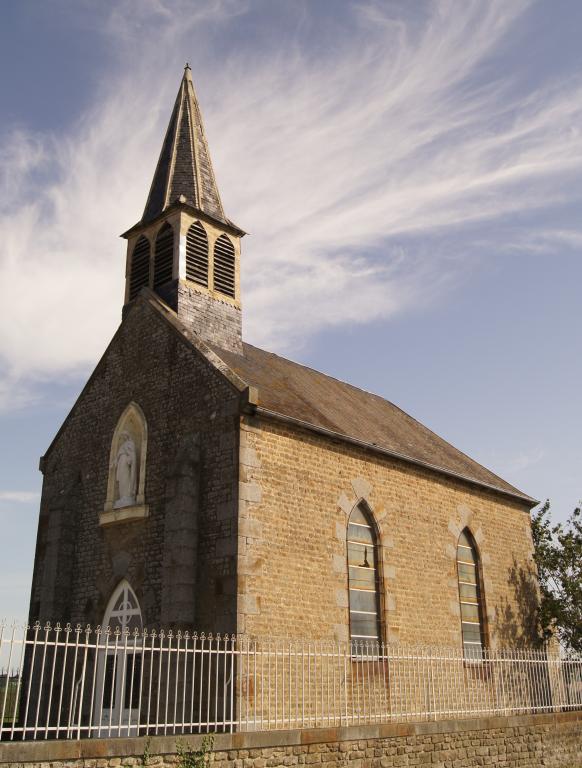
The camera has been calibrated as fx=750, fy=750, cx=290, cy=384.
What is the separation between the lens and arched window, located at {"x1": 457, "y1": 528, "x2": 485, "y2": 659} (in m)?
19.2

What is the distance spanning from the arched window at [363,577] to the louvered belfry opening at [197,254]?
749 centimetres

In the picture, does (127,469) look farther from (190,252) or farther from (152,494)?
(190,252)

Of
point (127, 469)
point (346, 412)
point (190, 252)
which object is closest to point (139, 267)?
point (190, 252)

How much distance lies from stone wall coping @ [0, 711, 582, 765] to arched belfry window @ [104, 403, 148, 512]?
6.91 metres

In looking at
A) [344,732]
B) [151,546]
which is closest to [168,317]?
[151,546]

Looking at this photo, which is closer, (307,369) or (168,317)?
(168,317)

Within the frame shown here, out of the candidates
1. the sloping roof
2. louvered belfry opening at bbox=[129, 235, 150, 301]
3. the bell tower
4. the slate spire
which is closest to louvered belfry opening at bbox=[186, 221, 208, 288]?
the bell tower

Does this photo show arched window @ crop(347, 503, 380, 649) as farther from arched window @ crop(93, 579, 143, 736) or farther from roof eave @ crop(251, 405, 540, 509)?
arched window @ crop(93, 579, 143, 736)

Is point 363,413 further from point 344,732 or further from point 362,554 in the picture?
point 344,732

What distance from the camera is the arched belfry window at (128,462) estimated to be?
16859 millimetres

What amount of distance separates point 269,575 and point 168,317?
7.12 m

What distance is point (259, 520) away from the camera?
47.9 feet

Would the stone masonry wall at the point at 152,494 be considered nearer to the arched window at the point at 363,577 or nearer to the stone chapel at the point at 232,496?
the stone chapel at the point at 232,496

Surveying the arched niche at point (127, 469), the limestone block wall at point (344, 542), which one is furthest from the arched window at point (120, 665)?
the limestone block wall at point (344, 542)
